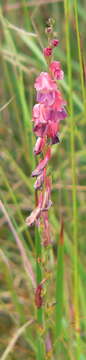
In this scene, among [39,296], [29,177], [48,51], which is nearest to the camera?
[48,51]

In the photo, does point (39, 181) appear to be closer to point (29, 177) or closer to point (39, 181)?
point (39, 181)

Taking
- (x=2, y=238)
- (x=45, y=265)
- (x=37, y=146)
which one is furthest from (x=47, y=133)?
(x=2, y=238)

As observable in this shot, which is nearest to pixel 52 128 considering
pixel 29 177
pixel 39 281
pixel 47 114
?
pixel 47 114

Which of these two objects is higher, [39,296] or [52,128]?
[52,128]

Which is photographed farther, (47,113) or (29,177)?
(29,177)

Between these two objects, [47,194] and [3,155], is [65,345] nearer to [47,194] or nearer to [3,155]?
[47,194]

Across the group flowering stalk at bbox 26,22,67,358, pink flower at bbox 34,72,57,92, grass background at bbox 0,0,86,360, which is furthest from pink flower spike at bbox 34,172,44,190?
grass background at bbox 0,0,86,360

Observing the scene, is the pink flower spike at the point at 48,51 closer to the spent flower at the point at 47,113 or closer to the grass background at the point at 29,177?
the spent flower at the point at 47,113

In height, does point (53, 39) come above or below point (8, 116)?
above

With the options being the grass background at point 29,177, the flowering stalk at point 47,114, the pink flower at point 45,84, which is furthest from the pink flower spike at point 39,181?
the grass background at point 29,177

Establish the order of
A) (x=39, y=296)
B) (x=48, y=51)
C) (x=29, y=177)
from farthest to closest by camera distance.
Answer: (x=29, y=177)
(x=39, y=296)
(x=48, y=51)

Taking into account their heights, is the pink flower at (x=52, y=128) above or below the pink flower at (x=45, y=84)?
below
